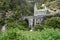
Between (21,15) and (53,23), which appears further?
(21,15)

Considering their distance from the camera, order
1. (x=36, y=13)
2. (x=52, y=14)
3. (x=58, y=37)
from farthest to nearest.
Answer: (x=36, y=13)
(x=52, y=14)
(x=58, y=37)

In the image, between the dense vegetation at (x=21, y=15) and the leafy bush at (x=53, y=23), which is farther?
the dense vegetation at (x=21, y=15)

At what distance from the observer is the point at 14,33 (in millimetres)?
7941

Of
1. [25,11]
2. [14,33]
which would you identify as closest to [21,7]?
[25,11]

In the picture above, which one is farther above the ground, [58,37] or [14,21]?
[58,37]

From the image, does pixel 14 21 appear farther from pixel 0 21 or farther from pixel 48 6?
pixel 48 6

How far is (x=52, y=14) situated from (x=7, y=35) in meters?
10.4

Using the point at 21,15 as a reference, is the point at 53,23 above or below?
above

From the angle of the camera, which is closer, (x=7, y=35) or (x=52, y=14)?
(x=7, y=35)

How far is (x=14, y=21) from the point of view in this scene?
18.0 m

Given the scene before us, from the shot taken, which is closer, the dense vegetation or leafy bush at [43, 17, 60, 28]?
leafy bush at [43, 17, 60, 28]

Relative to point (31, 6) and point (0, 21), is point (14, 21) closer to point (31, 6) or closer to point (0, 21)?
point (0, 21)

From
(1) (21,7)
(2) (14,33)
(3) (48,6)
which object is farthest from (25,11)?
(2) (14,33)

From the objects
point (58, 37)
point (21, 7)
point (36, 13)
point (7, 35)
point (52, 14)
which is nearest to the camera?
point (58, 37)
